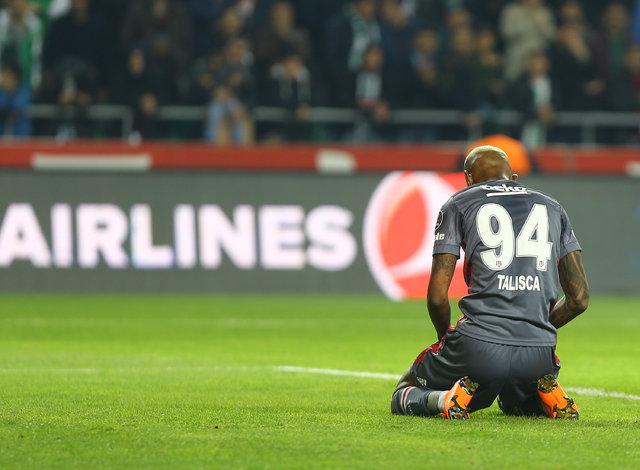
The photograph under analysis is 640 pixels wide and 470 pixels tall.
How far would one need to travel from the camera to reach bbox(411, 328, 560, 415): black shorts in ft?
20.4

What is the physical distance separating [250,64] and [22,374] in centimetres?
1112

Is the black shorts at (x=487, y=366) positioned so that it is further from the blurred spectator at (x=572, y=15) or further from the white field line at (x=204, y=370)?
the blurred spectator at (x=572, y=15)

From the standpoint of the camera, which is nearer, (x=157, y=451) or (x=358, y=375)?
(x=157, y=451)

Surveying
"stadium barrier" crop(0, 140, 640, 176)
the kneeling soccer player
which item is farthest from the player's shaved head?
"stadium barrier" crop(0, 140, 640, 176)

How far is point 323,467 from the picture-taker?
16.4 feet

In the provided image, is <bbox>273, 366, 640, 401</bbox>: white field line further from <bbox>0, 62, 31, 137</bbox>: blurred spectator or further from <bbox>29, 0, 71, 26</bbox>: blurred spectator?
<bbox>29, 0, 71, 26</bbox>: blurred spectator

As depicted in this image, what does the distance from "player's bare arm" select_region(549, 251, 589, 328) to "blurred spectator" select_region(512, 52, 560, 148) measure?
13527 millimetres

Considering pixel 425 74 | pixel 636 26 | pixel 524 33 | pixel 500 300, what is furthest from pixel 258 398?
pixel 636 26

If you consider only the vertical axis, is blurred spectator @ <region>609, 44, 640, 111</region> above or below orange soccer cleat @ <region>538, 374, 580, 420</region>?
above

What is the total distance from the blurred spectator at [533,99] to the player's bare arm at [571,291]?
13.5 meters

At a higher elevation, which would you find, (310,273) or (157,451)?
(157,451)

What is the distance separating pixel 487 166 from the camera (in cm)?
654

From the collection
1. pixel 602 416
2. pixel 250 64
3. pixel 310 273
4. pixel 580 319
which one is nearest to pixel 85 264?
pixel 310 273

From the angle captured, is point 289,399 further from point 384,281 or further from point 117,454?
point 384,281
